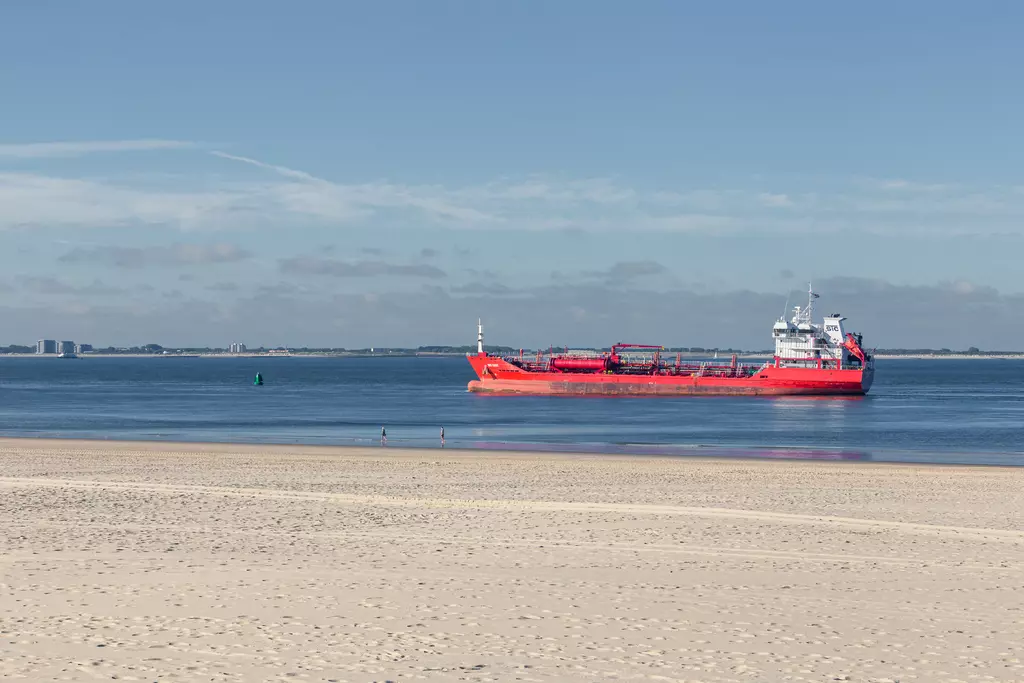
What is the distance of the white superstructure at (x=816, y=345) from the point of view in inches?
4117

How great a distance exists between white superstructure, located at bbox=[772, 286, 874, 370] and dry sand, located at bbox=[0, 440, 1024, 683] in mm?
79116

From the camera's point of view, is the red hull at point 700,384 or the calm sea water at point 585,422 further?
the red hull at point 700,384

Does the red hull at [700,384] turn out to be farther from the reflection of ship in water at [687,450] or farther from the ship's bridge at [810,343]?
the reflection of ship in water at [687,450]

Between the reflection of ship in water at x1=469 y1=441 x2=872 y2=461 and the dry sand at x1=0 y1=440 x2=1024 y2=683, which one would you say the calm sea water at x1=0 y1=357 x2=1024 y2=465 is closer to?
the reflection of ship in water at x1=469 y1=441 x2=872 y2=461

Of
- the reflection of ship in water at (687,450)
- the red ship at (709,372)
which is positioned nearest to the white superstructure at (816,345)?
the red ship at (709,372)

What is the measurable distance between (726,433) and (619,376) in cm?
4883

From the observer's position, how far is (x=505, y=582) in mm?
14195

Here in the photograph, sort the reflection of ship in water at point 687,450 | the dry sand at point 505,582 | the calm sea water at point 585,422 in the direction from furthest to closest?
the calm sea water at point 585,422 → the reflection of ship in water at point 687,450 → the dry sand at point 505,582

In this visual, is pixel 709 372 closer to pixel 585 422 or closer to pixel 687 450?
pixel 585 422

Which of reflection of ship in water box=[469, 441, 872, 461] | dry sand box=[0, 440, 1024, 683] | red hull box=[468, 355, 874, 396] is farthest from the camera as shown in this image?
red hull box=[468, 355, 874, 396]

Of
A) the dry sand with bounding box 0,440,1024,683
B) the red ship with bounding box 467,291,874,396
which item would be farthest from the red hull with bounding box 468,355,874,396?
the dry sand with bounding box 0,440,1024,683

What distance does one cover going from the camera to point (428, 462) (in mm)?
34844

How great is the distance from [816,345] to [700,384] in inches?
498

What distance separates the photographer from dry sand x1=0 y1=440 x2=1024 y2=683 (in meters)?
10.3
